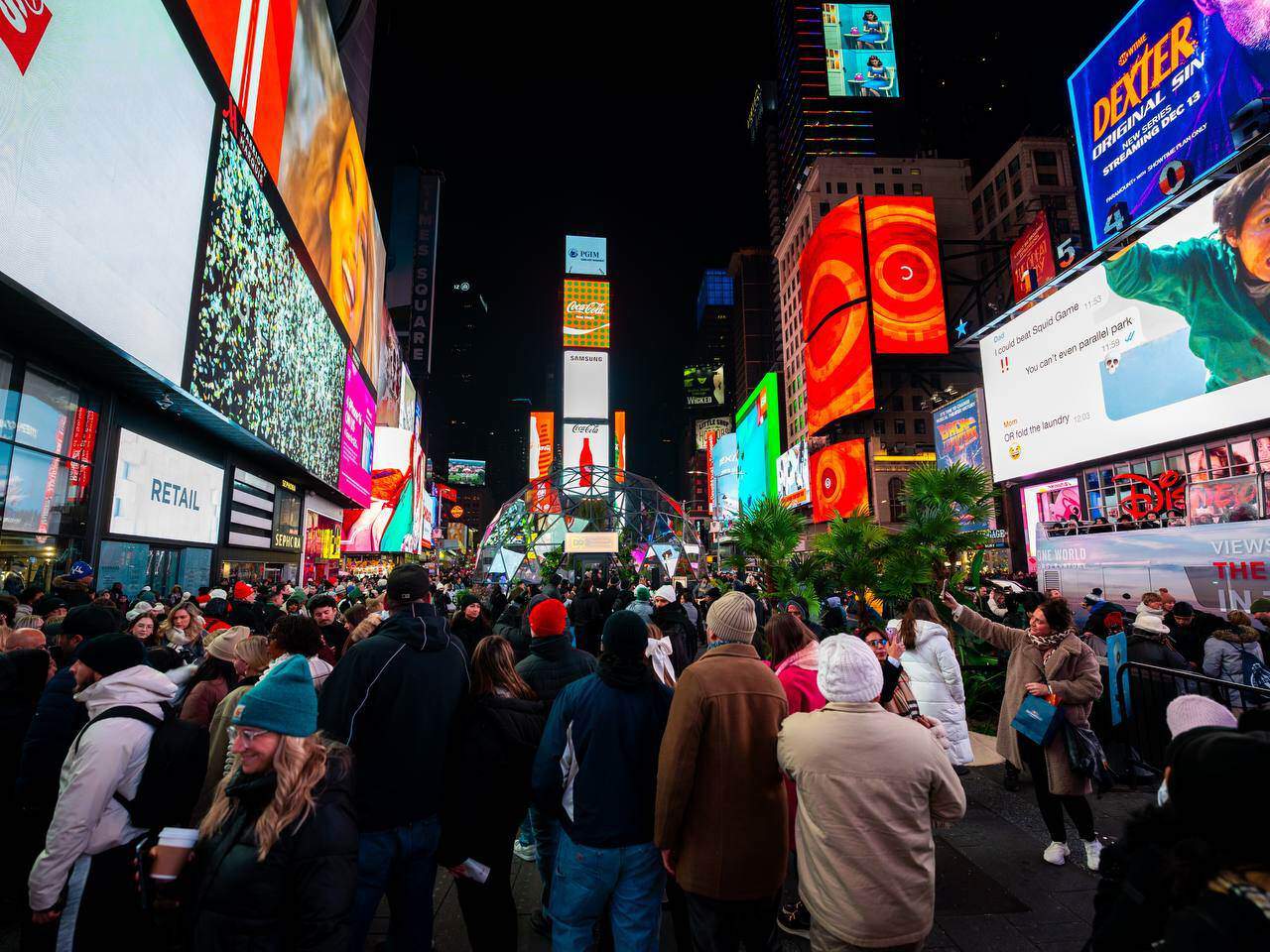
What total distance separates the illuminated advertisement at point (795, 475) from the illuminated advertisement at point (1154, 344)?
115ft

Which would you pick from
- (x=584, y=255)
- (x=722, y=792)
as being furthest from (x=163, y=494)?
(x=584, y=255)

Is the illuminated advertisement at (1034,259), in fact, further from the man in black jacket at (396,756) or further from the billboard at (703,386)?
the billboard at (703,386)

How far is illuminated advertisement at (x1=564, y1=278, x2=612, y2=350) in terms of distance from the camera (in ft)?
201

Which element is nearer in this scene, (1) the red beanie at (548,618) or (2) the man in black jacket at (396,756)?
(2) the man in black jacket at (396,756)

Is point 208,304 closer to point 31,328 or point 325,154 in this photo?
point 31,328

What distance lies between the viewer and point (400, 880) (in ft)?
9.95

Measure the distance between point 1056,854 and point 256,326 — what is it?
61.5 feet

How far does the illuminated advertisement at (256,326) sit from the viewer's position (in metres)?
13.1

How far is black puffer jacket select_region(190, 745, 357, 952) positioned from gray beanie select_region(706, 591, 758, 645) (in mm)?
2161

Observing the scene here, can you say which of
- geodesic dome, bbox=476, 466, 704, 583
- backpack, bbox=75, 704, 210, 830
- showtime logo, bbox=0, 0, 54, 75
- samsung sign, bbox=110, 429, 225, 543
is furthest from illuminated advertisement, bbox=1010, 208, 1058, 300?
samsung sign, bbox=110, 429, 225, 543

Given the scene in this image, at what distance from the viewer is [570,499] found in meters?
47.0

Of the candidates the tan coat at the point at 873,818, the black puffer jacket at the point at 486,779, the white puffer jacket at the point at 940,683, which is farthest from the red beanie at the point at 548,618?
the white puffer jacket at the point at 940,683

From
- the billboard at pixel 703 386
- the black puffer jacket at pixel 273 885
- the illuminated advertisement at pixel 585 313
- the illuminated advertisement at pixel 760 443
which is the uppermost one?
the billboard at pixel 703 386

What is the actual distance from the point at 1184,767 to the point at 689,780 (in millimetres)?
1892
